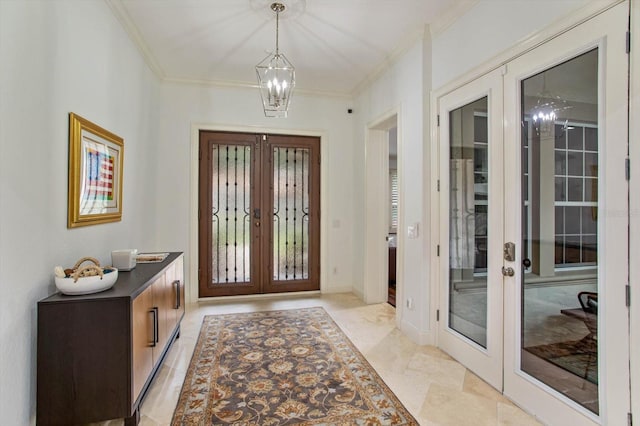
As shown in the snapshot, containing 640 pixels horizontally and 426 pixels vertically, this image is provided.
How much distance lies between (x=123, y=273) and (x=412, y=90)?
317cm

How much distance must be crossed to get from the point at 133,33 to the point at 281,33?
1.45 m

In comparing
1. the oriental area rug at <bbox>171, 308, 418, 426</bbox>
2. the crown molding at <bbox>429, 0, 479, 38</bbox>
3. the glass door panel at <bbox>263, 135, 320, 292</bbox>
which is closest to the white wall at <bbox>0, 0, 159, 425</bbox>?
the oriental area rug at <bbox>171, 308, 418, 426</bbox>

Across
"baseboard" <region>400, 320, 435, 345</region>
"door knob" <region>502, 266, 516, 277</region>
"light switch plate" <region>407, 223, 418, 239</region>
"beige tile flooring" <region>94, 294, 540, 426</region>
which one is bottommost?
"beige tile flooring" <region>94, 294, 540, 426</region>

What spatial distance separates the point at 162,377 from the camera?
8.73 feet

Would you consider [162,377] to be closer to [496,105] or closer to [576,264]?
[576,264]

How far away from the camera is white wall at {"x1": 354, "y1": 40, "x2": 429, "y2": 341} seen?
3354 mm

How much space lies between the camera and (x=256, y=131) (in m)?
4.88

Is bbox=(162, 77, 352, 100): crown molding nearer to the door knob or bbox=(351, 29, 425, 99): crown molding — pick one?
bbox=(351, 29, 425, 99): crown molding

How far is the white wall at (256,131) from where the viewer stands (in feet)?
15.0

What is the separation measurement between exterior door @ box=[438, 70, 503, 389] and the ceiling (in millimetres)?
881

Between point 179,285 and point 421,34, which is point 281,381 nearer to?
point 179,285

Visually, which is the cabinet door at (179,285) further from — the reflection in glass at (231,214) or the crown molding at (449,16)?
the crown molding at (449,16)

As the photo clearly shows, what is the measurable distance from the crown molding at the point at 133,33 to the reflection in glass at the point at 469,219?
10.1 ft
